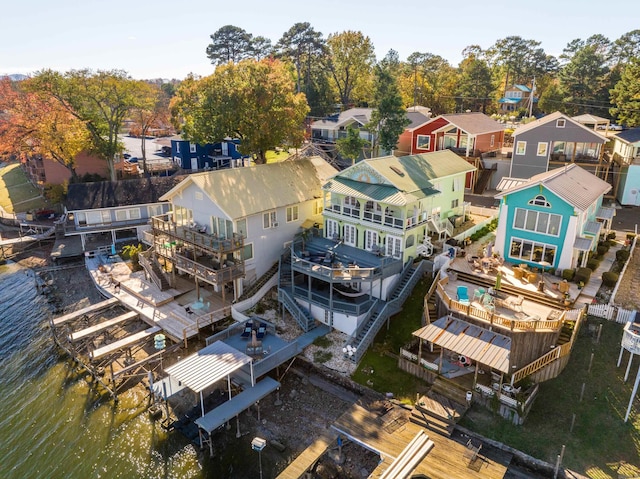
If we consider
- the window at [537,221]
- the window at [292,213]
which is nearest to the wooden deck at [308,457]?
the window at [292,213]

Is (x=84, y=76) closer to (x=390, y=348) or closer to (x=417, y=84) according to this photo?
(x=390, y=348)

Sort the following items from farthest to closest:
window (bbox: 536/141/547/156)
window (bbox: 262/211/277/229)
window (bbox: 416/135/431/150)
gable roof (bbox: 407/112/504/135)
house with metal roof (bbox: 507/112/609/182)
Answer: window (bbox: 416/135/431/150), gable roof (bbox: 407/112/504/135), window (bbox: 536/141/547/156), house with metal roof (bbox: 507/112/609/182), window (bbox: 262/211/277/229)

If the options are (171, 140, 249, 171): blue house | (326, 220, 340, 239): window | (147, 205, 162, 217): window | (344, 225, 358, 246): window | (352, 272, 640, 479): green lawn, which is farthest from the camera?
(171, 140, 249, 171): blue house

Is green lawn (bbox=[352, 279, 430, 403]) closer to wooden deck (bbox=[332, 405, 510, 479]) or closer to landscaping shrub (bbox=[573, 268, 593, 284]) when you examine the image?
wooden deck (bbox=[332, 405, 510, 479])

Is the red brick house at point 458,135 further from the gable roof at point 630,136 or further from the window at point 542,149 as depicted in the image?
the gable roof at point 630,136

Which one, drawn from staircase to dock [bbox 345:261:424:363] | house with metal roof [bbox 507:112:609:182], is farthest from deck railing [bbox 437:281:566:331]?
house with metal roof [bbox 507:112:609:182]

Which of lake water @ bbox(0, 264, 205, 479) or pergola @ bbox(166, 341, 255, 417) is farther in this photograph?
pergola @ bbox(166, 341, 255, 417)
